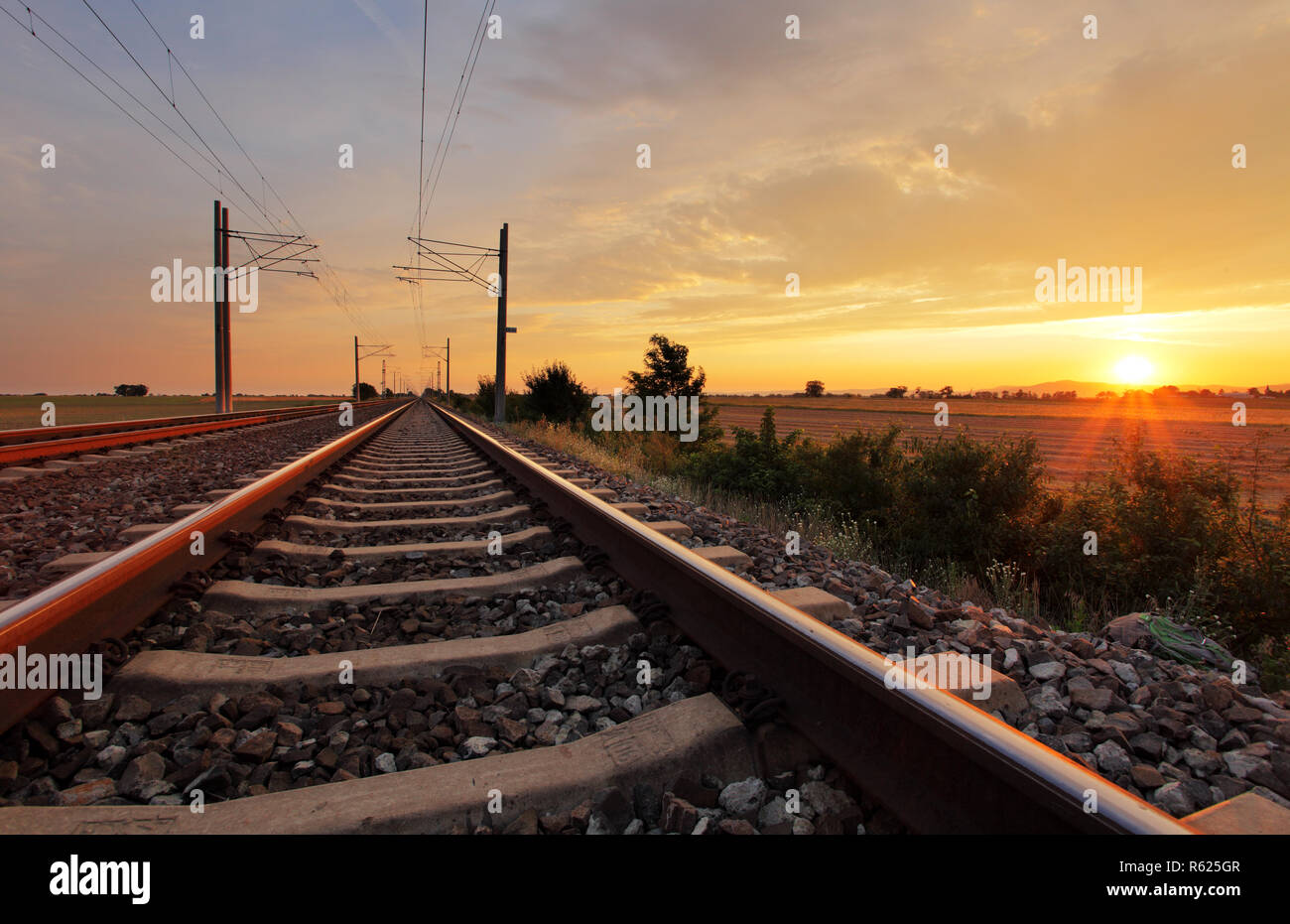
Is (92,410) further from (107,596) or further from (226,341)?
(107,596)

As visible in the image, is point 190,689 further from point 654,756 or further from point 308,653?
point 654,756

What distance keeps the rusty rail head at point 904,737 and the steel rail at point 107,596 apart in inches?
79.4

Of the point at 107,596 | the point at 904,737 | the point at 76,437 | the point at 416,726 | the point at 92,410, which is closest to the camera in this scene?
the point at 904,737

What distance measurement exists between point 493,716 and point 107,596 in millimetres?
1529

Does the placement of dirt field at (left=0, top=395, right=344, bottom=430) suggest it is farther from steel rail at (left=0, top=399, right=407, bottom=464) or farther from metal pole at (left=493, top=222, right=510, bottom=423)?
metal pole at (left=493, top=222, right=510, bottom=423)

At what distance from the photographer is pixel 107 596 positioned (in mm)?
2328

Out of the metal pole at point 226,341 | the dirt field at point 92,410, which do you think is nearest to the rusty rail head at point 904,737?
the dirt field at point 92,410

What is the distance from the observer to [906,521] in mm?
6934

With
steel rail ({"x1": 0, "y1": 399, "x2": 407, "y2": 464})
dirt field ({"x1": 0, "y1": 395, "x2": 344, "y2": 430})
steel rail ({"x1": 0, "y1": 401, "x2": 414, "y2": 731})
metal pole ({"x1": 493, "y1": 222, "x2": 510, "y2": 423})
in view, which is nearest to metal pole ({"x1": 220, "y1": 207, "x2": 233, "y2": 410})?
dirt field ({"x1": 0, "y1": 395, "x2": 344, "y2": 430})

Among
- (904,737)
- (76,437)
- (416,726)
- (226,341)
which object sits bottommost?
(416,726)

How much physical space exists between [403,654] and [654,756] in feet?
3.51

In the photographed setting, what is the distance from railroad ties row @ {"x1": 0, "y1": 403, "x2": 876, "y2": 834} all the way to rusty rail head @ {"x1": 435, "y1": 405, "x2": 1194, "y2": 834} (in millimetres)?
91

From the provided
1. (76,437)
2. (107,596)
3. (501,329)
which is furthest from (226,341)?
(107,596)

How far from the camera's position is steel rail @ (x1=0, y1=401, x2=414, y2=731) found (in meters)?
1.90
